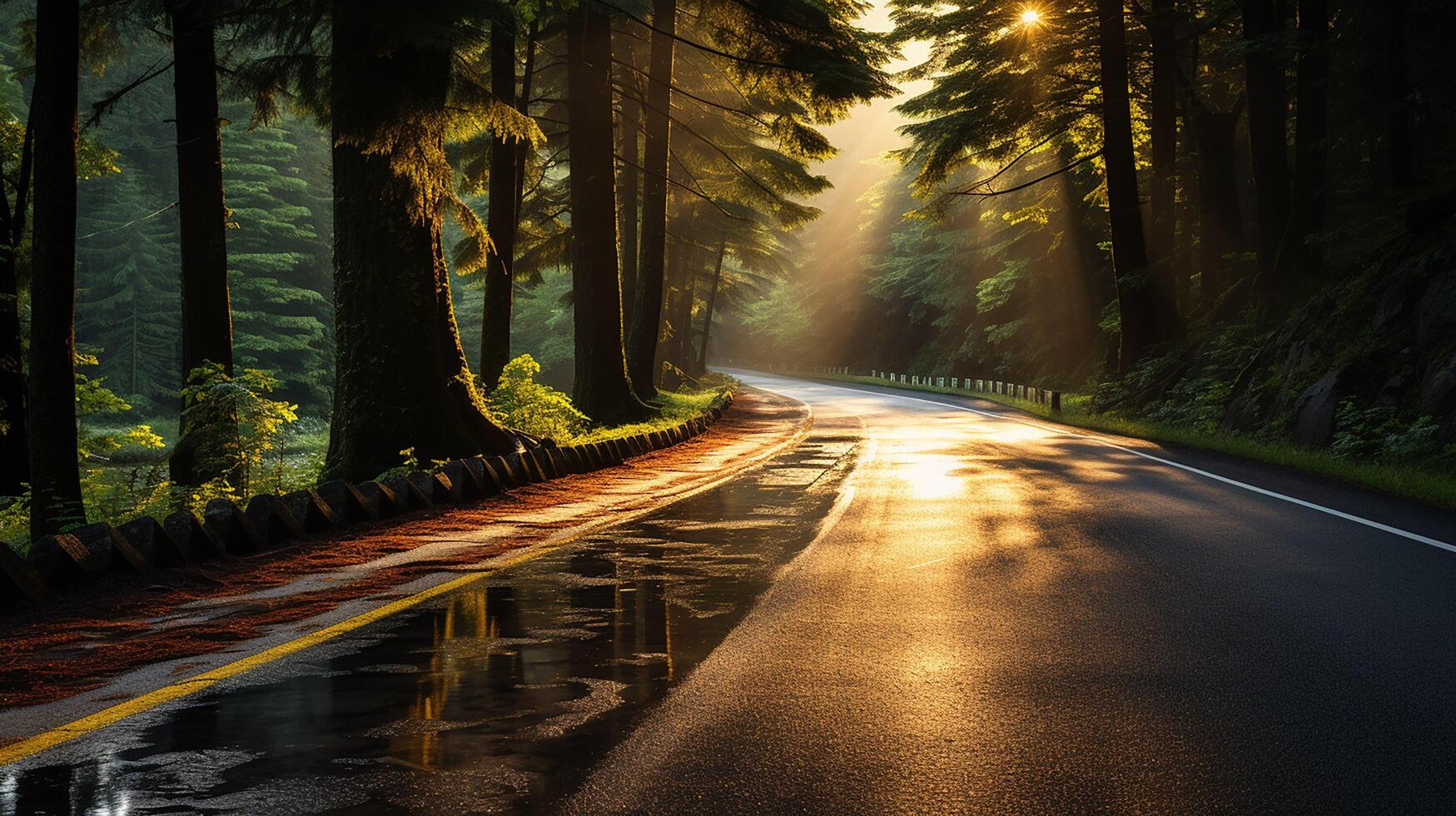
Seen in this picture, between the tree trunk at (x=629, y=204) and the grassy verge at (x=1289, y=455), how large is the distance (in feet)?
39.3

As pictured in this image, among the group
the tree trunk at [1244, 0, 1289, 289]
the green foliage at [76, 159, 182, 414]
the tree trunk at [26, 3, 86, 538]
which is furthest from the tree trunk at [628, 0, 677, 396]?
the green foliage at [76, 159, 182, 414]

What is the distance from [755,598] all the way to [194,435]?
25.6 feet

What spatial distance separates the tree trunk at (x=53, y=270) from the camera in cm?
1126

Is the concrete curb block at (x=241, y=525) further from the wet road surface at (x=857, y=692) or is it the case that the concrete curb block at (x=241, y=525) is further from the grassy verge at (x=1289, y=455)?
the grassy verge at (x=1289, y=455)

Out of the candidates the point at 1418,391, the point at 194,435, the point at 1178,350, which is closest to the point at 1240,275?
the point at 1178,350

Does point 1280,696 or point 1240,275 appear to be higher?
point 1240,275

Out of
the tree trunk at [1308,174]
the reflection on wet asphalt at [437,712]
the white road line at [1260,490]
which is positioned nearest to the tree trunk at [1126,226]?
the white road line at [1260,490]

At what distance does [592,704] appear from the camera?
203 inches

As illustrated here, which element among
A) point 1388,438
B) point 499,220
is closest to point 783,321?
point 499,220

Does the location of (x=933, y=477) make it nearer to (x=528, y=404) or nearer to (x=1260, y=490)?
(x=1260, y=490)

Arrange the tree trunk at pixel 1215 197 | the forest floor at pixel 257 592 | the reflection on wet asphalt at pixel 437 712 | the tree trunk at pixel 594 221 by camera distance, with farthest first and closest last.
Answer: the tree trunk at pixel 1215 197
the tree trunk at pixel 594 221
the forest floor at pixel 257 592
the reflection on wet asphalt at pixel 437 712

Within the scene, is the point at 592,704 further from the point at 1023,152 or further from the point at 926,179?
the point at 1023,152

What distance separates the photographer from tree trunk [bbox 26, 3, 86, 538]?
1126 centimetres

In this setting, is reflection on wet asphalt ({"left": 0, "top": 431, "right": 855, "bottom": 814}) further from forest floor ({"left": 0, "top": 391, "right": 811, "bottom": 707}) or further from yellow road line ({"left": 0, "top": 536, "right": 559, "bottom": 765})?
forest floor ({"left": 0, "top": 391, "right": 811, "bottom": 707})
